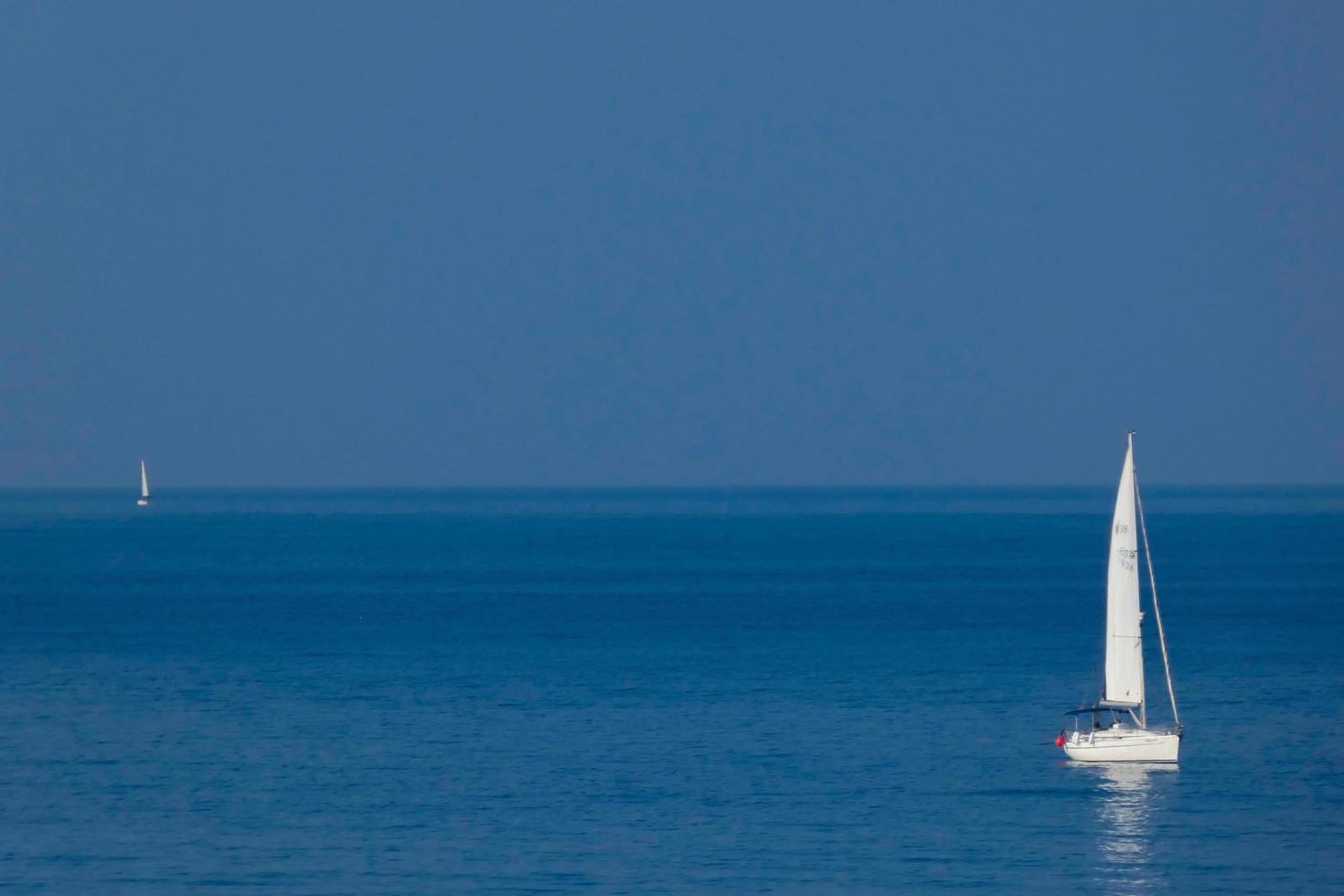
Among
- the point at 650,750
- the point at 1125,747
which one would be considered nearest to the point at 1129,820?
the point at 1125,747

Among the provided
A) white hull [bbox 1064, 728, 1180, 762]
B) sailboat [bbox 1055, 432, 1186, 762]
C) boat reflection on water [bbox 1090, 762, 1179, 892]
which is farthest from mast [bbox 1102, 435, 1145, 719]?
boat reflection on water [bbox 1090, 762, 1179, 892]

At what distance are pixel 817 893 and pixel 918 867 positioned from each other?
3.34m

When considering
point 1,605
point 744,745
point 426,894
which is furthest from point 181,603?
point 426,894

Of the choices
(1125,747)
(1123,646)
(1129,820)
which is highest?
(1123,646)

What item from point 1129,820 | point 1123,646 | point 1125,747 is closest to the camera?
point 1129,820

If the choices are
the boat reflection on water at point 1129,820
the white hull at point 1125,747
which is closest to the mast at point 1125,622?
the white hull at point 1125,747

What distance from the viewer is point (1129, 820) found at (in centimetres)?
4575

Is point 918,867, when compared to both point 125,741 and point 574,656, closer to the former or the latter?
point 125,741

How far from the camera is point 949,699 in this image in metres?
66.4

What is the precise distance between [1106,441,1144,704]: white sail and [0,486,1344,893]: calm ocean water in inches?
109

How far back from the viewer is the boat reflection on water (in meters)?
40.2

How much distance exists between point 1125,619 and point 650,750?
50.1 feet

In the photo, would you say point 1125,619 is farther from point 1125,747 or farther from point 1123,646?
point 1125,747

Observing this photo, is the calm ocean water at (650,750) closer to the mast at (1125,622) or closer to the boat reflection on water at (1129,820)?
the boat reflection on water at (1129,820)
